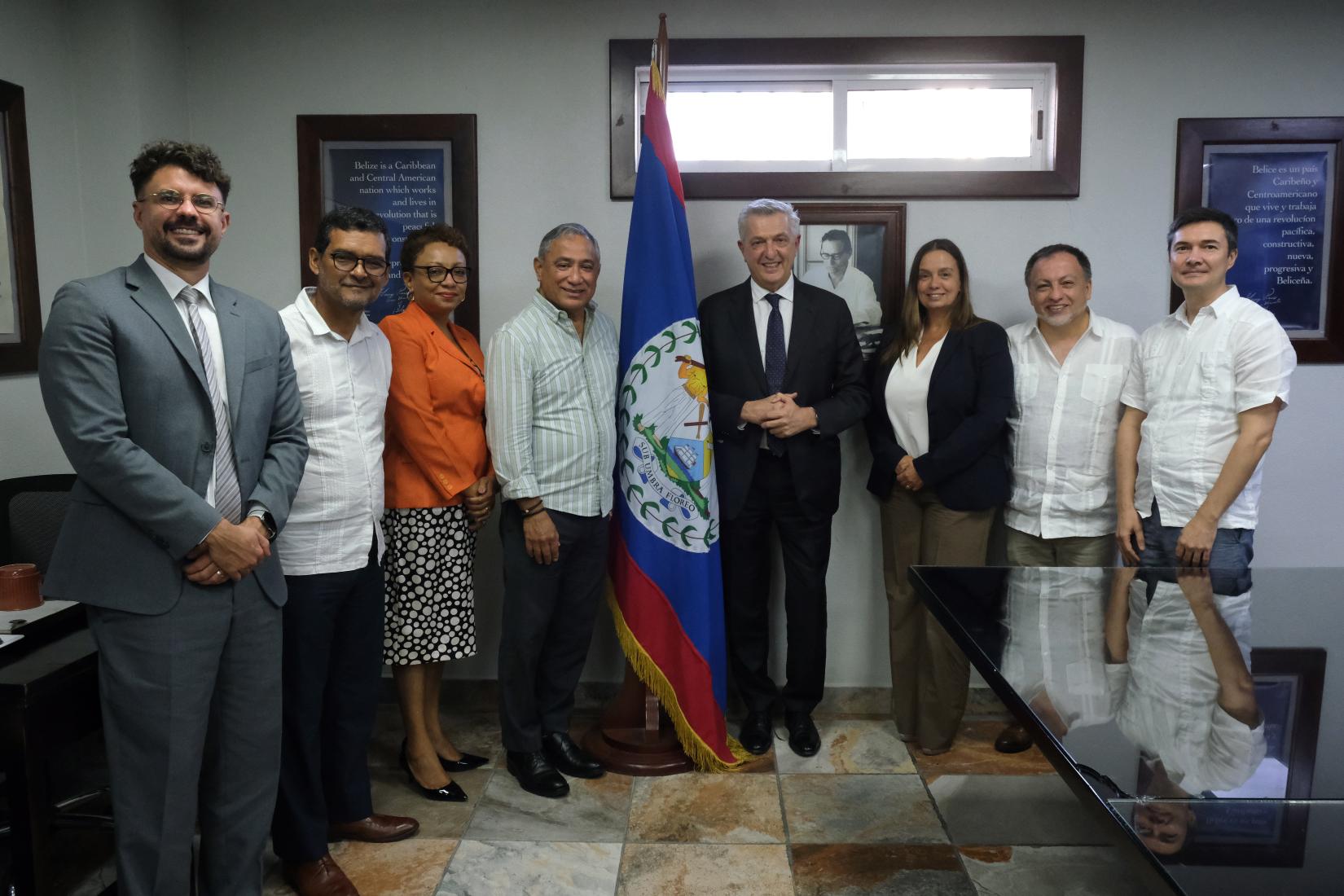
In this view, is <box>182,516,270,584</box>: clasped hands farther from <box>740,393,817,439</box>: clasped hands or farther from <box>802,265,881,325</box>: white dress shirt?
<box>802,265,881,325</box>: white dress shirt

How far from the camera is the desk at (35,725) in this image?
65.5 inches

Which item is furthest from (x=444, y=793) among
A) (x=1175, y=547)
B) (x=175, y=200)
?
(x=1175, y=547)

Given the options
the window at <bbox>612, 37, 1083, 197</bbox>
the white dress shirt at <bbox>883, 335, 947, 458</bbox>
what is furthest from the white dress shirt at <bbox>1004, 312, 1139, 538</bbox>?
the window at <bbox>612, 37, 1083, 197</bbox>

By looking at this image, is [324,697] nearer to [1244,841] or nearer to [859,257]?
[1244,841]

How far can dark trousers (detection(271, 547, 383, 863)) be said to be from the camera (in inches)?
81.4

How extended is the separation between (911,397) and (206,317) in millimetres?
1988

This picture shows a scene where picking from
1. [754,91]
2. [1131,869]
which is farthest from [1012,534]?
[1131,869]

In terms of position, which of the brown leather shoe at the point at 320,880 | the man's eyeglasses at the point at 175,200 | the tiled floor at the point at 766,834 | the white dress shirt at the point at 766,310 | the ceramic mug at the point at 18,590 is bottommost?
the tiled floor at the point at 766,834

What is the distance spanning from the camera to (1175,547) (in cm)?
254

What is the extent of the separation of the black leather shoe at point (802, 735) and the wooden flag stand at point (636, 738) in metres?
0.36

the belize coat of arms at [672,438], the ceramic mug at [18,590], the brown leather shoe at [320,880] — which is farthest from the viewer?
the belize coat of arms at [672,438]

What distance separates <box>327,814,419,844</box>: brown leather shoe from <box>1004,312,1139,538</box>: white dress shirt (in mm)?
2025

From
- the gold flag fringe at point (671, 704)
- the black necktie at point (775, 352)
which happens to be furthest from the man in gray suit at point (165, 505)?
the black necktie at point (775, 352)

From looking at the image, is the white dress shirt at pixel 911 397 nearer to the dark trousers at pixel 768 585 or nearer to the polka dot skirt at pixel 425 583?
the dark trousers at pixel 768 585
